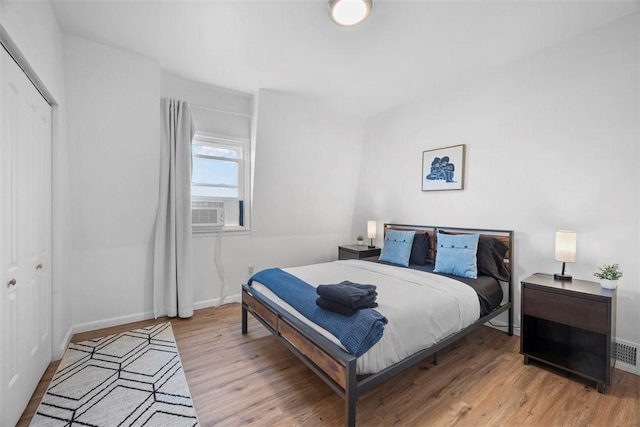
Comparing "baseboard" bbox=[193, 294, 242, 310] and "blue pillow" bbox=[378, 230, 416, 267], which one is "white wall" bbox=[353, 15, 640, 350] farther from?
"baseboard" bbox=[193, 294, 242, 310]

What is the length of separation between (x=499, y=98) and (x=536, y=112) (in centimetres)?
40

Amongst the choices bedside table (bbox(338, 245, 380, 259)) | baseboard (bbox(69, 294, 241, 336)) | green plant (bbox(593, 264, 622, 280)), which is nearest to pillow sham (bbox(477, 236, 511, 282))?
green plant (bbox(593, 264, 622, 280))

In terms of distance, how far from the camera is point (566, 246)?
2.41 metres

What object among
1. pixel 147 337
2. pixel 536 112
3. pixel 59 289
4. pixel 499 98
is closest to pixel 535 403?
pixel 536 112

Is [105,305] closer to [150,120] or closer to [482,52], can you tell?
[150,120]

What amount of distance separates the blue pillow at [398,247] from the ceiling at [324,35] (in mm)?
1835

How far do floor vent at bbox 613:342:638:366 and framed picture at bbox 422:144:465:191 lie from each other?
190 centimetres

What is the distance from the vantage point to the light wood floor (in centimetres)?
176

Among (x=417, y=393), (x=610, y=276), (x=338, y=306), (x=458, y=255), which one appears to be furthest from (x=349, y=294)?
(x=610, y=276)

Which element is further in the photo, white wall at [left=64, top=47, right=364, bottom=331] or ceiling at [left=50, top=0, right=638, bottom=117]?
white wall at [left=64, top=47, right=364, bottom=331]

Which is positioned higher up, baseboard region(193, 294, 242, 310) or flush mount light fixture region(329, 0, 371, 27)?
flush mount light fixture region(329, 0, 371, 27)

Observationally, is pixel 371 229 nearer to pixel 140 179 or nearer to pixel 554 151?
pixel 554 151

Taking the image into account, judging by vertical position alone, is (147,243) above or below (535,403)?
above

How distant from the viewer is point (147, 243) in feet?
10.4
